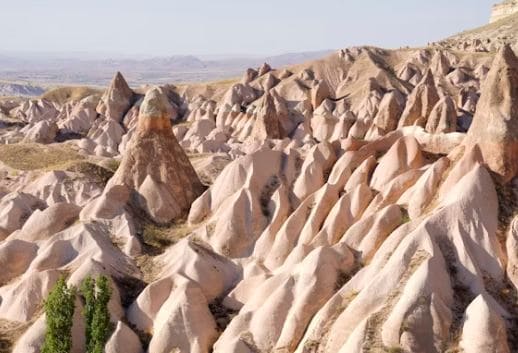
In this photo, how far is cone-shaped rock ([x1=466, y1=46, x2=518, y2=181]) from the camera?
68.5 ft

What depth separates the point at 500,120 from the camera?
2123 centimetres

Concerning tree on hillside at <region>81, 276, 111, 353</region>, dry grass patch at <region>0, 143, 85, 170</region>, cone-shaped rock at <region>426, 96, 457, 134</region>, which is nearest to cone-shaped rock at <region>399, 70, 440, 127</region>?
cone-shaped rock at <region>426, 96, 457, 134</region>

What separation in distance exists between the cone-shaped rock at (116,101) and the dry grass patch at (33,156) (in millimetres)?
34835

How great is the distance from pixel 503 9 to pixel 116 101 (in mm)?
134336

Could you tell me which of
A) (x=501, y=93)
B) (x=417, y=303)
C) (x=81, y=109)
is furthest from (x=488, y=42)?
(x=417, y=303)

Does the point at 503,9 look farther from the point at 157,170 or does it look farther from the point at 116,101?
the point at 157,170

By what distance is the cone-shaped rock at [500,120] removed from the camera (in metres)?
20.9

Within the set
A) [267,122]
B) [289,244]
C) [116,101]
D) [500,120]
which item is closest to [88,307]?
[289,244]

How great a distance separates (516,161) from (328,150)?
8.70 m

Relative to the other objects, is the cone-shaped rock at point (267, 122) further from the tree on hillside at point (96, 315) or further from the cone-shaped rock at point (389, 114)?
the tree on hillside at point (96, 315)

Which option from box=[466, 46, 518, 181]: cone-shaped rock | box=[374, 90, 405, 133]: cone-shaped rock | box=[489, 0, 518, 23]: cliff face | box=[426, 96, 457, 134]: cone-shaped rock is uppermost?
box=[489, 0, 518, 23]: cliff face

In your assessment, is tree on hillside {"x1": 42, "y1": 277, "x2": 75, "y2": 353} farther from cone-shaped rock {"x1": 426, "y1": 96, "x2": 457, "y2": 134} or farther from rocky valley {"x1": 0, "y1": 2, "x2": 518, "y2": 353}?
A: cone-shaped rock {"x1": 426, "y1": 96, "x2": 457, "y2": 134}

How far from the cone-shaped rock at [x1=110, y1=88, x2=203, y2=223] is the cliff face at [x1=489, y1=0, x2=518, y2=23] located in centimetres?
16679

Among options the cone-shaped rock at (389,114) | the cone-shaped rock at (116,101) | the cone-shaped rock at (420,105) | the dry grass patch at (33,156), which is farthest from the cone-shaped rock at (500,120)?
the cone-shaped rock at (116,101)
